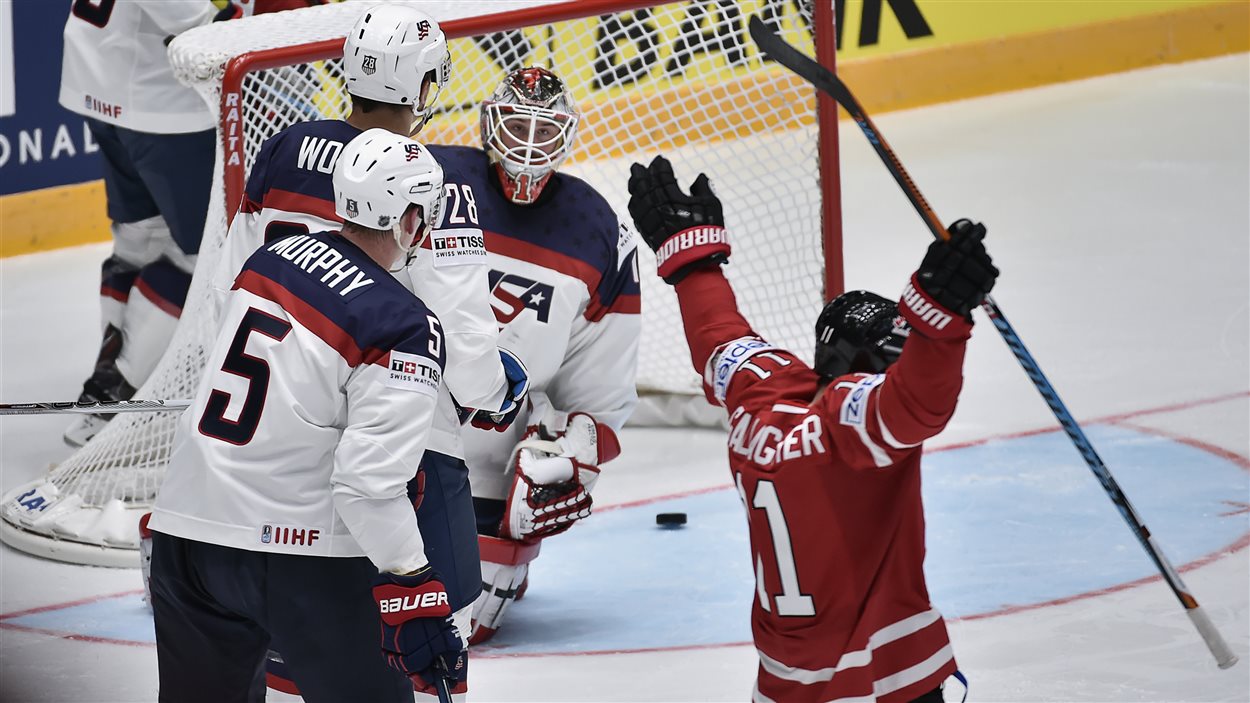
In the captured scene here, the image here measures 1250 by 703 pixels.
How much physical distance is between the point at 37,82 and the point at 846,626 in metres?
4.86

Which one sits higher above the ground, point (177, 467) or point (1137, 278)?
point (177, 467)

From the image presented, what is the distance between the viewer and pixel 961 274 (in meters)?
2.05

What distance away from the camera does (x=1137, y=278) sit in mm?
5984

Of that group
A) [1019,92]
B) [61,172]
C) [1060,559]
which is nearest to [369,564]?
[1060,559]

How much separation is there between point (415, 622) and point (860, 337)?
72 cm

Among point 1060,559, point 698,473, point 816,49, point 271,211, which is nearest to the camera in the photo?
point 271,211

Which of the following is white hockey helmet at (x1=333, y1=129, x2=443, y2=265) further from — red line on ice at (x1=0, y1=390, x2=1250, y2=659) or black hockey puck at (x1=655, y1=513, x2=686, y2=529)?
black hockey puck at (x1=655, y1=513, x2=686, y2=529)

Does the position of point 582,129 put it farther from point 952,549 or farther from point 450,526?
point 450,526

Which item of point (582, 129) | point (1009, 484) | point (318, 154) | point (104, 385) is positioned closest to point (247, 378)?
point (318, 154)

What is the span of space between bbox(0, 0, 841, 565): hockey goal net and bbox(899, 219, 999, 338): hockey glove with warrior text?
204cm

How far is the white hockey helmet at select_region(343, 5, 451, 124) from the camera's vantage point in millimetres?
2963

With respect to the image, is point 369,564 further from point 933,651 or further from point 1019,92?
point 1019,92

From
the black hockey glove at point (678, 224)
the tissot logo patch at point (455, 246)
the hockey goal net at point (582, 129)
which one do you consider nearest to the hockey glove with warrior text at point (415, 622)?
the black hockey glove at point (678, 224)

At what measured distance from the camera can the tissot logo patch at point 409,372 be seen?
92.4 inches
